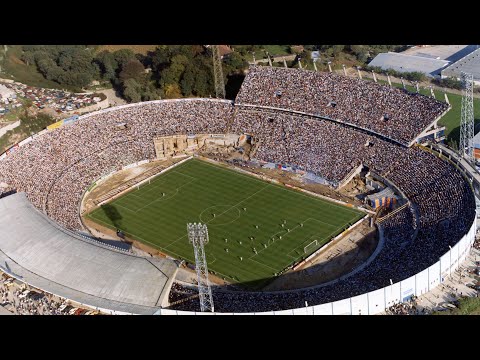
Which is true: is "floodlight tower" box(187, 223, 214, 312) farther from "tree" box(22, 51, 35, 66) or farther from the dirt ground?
"tree" box(22, 51, 35, 66)

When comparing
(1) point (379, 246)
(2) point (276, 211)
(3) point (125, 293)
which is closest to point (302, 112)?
(2) point (276, 211)

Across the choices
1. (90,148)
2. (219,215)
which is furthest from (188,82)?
(219,215)

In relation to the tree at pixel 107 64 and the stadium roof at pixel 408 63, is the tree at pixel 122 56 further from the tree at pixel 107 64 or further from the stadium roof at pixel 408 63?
the stadium roof at pixel 408 63

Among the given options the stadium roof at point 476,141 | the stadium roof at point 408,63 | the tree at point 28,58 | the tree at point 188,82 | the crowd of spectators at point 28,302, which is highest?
the tree at point 28,58

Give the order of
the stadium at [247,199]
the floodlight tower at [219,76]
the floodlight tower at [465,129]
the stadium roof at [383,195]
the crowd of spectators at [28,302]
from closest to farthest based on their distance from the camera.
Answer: the crowd of spectators at [28,302]
the stadium at [247,199]
the floodlight tower at [465,129]
the stadium roof at [383,195]
the floodlight tower at [219,76]

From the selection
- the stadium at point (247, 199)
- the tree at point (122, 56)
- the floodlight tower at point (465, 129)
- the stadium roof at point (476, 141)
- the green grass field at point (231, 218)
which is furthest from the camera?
the tree at point (122, 56)

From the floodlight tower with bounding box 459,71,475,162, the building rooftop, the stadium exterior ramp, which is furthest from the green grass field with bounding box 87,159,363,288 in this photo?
the building rooftop

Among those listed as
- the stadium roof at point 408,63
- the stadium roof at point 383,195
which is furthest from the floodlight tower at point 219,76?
the stadium roof at point 383,195
